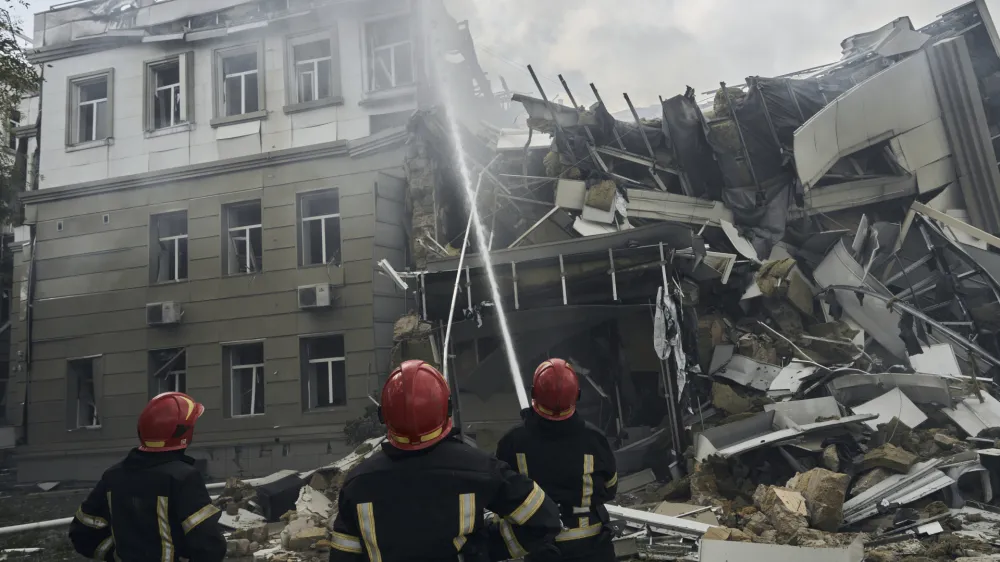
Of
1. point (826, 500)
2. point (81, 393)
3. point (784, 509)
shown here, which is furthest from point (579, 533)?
point (81, 393)

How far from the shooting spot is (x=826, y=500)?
19.9 ft

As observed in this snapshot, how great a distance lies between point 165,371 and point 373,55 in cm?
815

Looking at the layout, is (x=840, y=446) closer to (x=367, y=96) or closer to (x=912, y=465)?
(x=912, y=465)

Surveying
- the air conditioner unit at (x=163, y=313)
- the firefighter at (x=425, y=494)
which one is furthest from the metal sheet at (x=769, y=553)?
the air conditioner unit at (x=163, y=313)

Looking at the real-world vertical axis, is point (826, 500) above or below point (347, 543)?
below

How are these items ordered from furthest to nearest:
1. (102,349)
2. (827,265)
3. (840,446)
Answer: (102,349), (827,265), (840,446)

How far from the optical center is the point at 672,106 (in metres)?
Answer: 11.3

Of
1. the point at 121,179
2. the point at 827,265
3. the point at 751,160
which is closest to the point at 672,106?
the point at 751,160

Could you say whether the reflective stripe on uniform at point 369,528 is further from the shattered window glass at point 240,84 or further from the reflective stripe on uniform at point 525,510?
the shattered window glass at point 240,84

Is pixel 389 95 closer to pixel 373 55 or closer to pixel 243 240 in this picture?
pixel 373 55

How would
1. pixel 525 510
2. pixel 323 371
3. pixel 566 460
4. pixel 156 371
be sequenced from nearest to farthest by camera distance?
pixel 525 510, pixel 566 460, pixel 323 371, pixel 156 371

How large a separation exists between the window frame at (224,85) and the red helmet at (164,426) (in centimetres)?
1258

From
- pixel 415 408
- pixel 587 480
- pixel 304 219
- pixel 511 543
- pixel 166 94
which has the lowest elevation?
pixel 511 543

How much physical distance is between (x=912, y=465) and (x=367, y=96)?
37.7 feet
